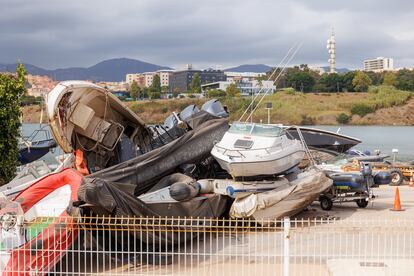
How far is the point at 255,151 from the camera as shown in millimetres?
14820

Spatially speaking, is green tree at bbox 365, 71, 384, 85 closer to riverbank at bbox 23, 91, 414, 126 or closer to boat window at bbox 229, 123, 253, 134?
riverbank at bbox 23, 91, 414, 126

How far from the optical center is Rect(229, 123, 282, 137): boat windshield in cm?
1554

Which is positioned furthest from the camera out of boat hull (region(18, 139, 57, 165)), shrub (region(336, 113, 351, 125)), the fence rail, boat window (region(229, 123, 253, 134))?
shrub (region(336, 113, 351, 125))

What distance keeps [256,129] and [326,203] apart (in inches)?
134

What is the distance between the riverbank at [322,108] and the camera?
102887mm

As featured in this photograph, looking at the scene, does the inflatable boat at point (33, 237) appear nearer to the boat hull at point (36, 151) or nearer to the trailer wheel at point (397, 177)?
the boat hull at point (36, 151)

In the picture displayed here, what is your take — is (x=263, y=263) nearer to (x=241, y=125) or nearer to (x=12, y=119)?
(x=241, y=125)

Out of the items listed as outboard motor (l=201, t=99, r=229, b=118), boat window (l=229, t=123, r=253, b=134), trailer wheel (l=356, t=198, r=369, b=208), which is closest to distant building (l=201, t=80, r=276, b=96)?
outboard motor (l=201, t=99, r=229, b=118)

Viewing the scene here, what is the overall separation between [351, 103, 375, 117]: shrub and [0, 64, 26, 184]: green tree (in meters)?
98.8

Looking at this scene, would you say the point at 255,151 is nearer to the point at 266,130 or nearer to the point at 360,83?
the point at 266,130

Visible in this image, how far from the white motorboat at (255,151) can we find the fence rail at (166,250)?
2842mm

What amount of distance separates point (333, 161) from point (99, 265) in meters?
13.3

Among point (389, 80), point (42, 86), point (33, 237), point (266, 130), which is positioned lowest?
point (33, 237)

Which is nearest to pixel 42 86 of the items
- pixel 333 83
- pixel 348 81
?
pixel 333 83
